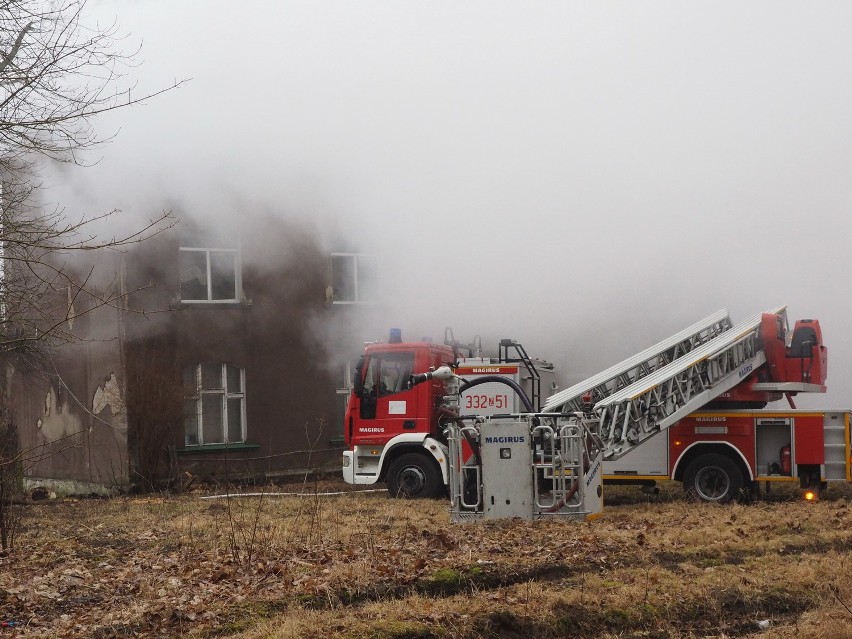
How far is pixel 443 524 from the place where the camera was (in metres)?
13.2

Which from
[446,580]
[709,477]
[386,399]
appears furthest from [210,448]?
[446,580]

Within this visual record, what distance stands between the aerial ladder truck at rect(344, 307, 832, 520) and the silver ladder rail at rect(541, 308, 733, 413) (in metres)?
0.02

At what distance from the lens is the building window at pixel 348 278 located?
23.5 m

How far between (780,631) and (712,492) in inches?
322

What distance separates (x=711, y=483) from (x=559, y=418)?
342cm

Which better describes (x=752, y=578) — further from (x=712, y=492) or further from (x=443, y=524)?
(x=712, y=492)

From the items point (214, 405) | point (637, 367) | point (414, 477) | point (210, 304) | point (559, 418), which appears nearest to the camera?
point (559, 418)

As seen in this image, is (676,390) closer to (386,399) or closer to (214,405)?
(386,399)

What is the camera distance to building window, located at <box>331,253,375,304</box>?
23484 millimetres

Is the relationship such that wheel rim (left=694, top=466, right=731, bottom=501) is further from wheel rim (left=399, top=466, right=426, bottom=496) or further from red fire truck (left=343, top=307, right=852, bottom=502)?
wheel rim (left=399, top=466, right=426, bottom=496)

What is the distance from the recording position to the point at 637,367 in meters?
16.4

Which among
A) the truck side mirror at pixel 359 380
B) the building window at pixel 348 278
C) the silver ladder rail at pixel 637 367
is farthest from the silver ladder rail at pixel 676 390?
the building window at pixel 348 278

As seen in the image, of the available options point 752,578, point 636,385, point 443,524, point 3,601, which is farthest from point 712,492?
point 3,601

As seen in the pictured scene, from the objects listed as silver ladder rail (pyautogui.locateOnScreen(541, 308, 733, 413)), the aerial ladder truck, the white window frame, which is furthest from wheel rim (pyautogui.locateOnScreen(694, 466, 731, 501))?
the white window frame
